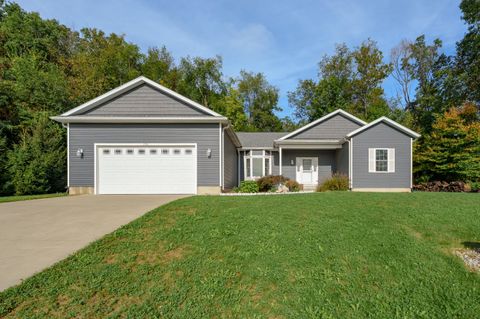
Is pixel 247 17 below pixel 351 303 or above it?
above

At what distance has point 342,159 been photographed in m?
14.7

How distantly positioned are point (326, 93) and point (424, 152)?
14387 mm

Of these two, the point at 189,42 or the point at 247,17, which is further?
the point at 189,42

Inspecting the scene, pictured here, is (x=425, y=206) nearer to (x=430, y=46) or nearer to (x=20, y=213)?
(x=20, y=213)

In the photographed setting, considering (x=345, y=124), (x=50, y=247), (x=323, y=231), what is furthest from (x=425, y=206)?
(x=345, y=124)

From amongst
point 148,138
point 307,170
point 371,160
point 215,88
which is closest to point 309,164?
point 307,170

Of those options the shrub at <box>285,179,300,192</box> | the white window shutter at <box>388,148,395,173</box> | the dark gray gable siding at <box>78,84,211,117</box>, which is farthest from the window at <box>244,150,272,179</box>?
the white window shutter at <box>388,148,395,173</box>

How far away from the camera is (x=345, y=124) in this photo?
16188 millimetres

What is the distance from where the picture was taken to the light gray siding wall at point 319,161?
53.3ft

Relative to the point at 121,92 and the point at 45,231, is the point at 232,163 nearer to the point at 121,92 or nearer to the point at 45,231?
the point at 121,92

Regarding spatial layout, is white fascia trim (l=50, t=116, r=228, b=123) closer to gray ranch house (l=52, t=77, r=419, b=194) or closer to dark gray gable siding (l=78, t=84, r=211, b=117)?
gray ranch house (l=52, t=77, r=419, b=194)

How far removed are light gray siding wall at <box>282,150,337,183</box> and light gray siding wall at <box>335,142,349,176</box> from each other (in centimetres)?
56

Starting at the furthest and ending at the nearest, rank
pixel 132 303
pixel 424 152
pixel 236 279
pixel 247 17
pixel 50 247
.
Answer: pixel 424 152 < pixel 247 17 < pixel 50 247 < pixel 236 279 < pixel 132 303

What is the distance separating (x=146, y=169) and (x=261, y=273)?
9219 mm
